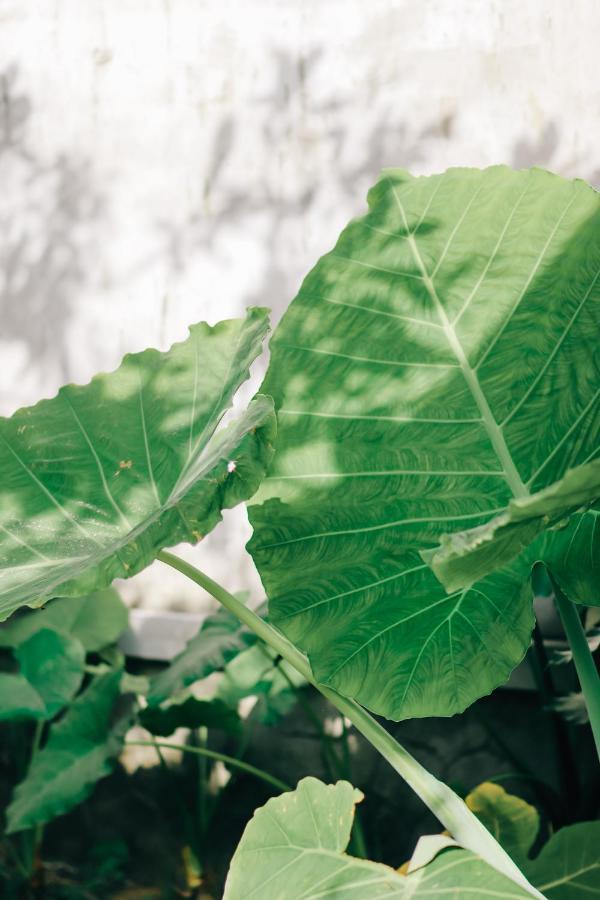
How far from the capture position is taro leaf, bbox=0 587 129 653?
2357 mm

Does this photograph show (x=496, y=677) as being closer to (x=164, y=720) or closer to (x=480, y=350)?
(x=480, y=350)

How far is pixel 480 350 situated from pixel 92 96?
75.3 inches

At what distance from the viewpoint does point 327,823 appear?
938 millimetres

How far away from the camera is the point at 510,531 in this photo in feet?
2.23

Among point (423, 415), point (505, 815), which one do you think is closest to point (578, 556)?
point (423, 415)

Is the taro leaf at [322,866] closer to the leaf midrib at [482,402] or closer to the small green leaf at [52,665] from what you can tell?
the leaf midrib at [482,402]

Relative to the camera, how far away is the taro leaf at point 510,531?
24.2 inches

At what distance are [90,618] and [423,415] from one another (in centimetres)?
166

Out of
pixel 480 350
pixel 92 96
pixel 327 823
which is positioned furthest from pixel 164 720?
pixel 92 96

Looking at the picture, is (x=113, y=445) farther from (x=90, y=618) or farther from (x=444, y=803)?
(x=90, y=618)

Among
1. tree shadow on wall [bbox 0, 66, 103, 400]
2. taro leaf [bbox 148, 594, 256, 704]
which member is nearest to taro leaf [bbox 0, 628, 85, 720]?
taro leaf [bbox 148, 594, 256, 704]

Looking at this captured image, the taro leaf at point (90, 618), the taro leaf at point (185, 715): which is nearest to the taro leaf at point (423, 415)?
the taro leaf at point (185, 715)

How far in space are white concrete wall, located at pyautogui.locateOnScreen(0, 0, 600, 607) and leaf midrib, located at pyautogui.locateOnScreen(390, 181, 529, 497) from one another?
1253 millimetres

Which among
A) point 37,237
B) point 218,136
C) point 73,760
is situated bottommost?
point 73,760
